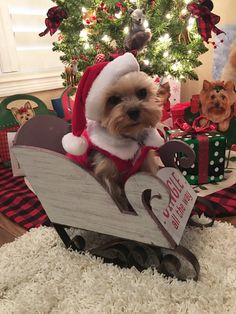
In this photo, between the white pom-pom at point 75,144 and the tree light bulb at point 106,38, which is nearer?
the white pom-pom at point 75,144

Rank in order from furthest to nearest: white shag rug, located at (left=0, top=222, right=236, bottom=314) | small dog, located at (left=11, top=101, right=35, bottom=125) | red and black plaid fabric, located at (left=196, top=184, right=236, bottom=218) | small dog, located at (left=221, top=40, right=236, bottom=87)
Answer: small dog, located at (left=221, top=40, right=236, bottom=87), small dog, located at (left=11, top=101, right=35, bottom=125), red and black plaid fabric, located at (left=196, top=184, right=236, bottom=218), white shag rug, located at (left=0, top=222, right=236, bottom=314)

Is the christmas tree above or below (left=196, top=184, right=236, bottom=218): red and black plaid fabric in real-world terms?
above

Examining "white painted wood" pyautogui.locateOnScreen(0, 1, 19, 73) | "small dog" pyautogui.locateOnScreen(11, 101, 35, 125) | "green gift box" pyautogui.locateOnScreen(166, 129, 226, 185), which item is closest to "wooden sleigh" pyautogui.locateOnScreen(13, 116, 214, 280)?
"green gift box" pyautogui.locateOnScreen(166, 129, 226, 185)

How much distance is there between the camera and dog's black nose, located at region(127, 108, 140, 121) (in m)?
0.84

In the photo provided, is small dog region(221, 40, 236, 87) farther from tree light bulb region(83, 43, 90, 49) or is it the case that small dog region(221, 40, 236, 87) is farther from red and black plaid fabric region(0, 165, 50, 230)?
red and black plaid fabric region(0, 165, 50, 230)

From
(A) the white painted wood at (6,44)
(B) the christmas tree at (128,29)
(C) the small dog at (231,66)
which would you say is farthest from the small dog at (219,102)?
(A) the white painted wood at (6,44)

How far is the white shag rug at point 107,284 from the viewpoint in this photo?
0.78 m

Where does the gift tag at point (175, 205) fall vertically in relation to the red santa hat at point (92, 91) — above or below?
below

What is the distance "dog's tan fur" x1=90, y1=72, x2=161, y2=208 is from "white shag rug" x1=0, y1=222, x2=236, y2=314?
0.23 meters

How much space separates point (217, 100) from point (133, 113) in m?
0.78

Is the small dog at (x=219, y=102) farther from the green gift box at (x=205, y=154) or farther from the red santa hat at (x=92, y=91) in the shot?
the red santa hat at (x=92, y=91)

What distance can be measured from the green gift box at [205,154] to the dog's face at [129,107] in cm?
48

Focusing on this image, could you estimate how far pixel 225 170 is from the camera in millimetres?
1541

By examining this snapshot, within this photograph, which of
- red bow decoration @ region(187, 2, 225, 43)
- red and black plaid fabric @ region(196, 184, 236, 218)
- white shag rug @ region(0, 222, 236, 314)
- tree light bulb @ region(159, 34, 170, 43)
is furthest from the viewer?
tree light bulb @ region(159, 34, 170, 43)
